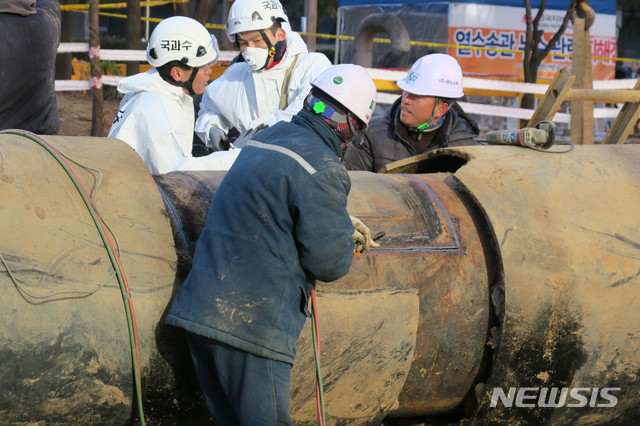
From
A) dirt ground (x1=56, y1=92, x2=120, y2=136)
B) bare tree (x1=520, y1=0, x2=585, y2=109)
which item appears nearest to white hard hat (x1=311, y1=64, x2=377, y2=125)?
dirt ground (x1=56, y1=92, x2=120, y2=136)

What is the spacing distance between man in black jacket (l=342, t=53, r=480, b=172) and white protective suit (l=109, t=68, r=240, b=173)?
131cm

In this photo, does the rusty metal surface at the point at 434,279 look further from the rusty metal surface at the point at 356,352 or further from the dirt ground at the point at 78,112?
the dirt ground at the point at 78,112

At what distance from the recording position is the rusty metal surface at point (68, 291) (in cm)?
322

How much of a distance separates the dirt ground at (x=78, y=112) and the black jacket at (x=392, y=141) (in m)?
6.85

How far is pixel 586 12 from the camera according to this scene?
23.6 ft

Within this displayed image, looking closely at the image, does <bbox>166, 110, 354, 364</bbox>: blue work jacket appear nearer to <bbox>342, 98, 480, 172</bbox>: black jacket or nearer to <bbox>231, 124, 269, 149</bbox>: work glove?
<bbox>231, 124, 269, 149</bbox>: work glove

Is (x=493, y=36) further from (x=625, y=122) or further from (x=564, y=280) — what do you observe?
(x=564, y=280)

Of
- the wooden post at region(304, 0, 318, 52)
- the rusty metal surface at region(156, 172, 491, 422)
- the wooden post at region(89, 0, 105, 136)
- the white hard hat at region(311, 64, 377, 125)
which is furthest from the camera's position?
the wooden post at region(304, 0, 318, 52)

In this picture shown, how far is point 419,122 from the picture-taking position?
572cm

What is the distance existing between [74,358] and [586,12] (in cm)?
540

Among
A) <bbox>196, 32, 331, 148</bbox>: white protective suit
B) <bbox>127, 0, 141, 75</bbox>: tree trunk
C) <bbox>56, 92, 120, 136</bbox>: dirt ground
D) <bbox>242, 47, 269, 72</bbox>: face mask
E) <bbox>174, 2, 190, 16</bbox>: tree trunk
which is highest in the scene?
<bbox>174, 2, 190, 16</bbox>: tree trunk

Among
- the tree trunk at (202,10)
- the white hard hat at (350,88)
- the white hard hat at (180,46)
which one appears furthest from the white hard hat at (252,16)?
the tree trunk at (202,10)

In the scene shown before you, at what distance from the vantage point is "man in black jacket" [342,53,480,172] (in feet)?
18.6

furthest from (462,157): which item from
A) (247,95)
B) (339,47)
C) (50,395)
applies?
(339,47)
